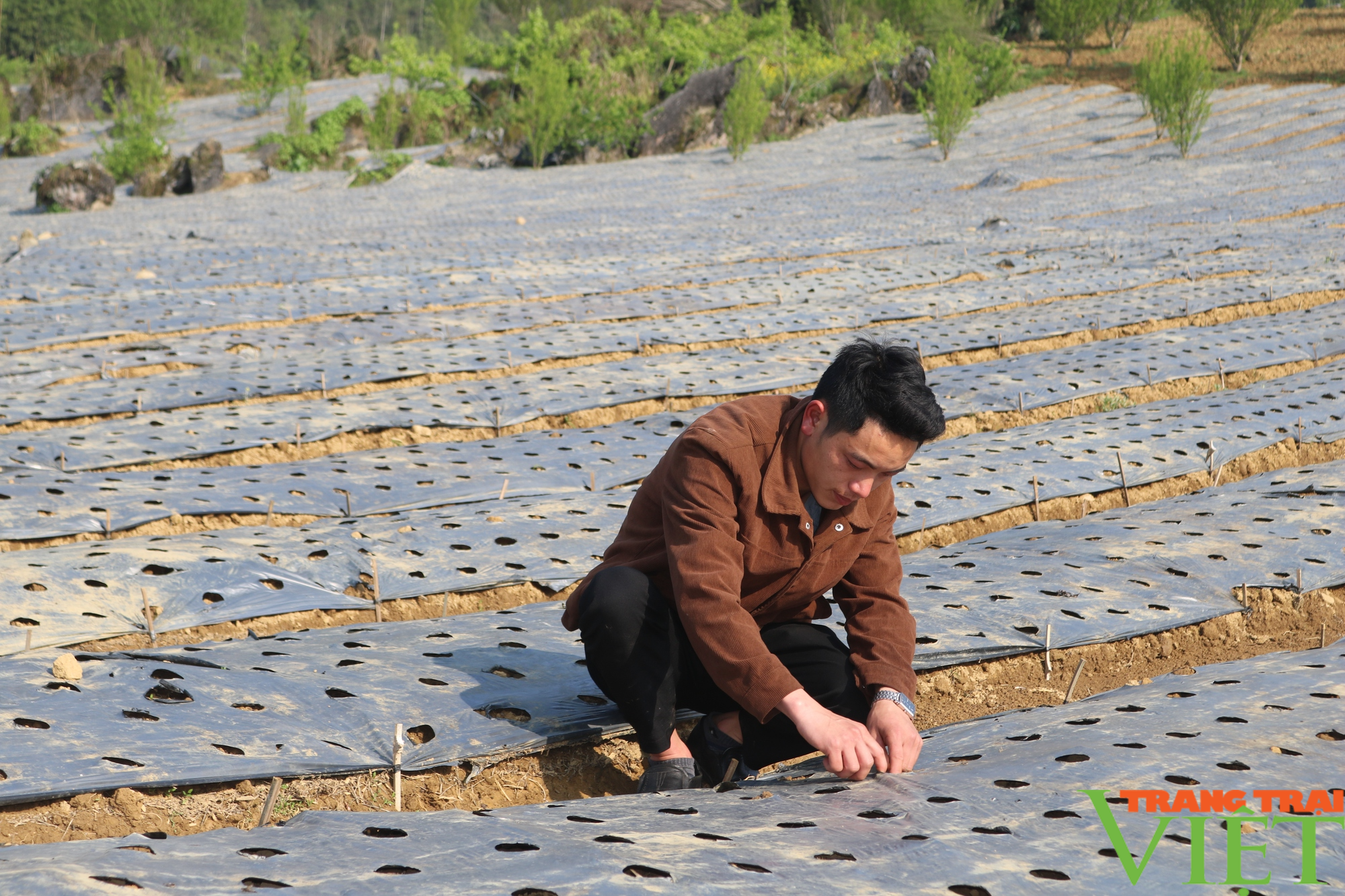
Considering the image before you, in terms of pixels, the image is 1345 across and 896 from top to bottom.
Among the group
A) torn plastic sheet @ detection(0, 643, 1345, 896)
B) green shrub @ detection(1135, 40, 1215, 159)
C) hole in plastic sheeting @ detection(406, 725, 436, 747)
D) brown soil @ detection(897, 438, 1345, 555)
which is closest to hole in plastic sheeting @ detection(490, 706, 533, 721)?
hole in plastic sheeting @ detection(406, 725, 436, 747)

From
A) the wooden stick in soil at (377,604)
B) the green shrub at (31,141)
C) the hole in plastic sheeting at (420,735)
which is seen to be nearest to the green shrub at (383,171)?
the green shrub at (31,141)

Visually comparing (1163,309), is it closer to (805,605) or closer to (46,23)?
(805,605)

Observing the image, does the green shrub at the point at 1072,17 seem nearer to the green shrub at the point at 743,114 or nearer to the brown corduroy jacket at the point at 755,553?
the green shrub at the point at 743,114

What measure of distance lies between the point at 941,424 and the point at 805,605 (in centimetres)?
65

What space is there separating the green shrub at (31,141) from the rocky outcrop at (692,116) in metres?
18.3

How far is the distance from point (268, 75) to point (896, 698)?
1442 inches

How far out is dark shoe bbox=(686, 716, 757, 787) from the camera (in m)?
2.60

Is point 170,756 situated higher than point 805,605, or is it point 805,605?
point 805,605

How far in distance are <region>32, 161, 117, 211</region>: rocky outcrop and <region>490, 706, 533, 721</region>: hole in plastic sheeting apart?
21849 millimetres

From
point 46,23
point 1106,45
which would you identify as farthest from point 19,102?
point 1106,45

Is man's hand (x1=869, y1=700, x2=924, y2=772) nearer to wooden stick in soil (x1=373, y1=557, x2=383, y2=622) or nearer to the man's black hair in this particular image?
the man's black hair

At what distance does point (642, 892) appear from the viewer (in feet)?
5.37

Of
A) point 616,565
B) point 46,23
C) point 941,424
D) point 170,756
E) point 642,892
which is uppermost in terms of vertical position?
point 46,23

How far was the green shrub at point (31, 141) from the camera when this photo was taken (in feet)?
98.7
